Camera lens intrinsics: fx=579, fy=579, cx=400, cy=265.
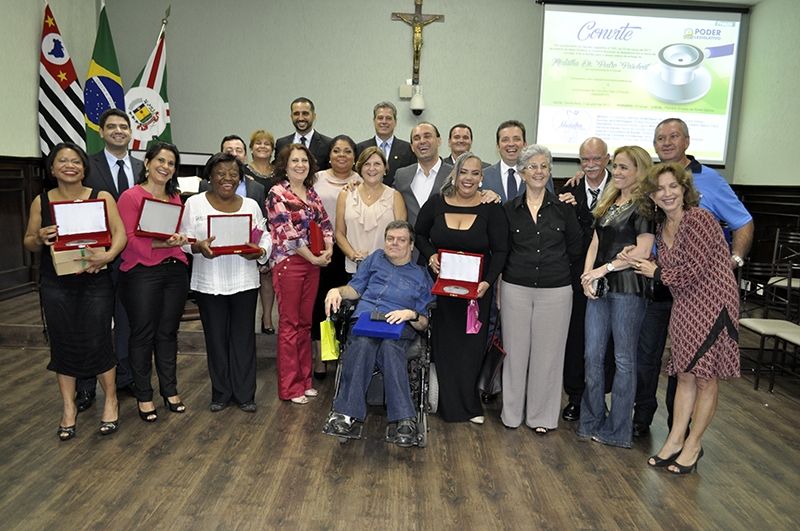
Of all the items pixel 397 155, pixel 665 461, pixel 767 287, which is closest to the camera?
pixel 665 461

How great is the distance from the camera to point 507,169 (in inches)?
148

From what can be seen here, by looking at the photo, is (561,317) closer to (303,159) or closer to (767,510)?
(767,510)

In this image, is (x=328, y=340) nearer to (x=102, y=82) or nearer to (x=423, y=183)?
(x=423, y=183)

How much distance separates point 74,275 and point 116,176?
0.78 m

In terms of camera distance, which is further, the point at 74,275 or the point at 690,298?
the point at 74,275

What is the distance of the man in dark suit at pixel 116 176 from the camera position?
3.40 meters

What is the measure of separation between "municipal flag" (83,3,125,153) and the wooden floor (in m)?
3.82

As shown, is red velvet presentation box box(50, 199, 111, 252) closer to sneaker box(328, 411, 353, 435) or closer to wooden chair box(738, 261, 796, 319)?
sneaker box(328, 411, 353, 435)

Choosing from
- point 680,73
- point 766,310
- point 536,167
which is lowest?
point 766,310

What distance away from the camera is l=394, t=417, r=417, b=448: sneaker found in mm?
3002

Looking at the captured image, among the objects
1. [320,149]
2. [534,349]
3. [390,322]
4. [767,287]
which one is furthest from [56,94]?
[767,287]

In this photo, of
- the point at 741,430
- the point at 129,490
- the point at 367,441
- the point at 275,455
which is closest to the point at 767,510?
the point at 741,430

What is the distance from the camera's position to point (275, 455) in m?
2.99

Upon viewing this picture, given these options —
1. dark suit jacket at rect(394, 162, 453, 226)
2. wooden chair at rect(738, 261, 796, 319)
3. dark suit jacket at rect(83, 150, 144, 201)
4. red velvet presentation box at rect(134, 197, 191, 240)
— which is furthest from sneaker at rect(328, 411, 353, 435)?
wooden chair at rect(738, 261, 796, 319)
